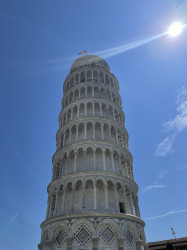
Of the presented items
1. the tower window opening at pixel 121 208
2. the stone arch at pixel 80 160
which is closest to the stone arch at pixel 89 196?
the stone arch at pixel 80 160

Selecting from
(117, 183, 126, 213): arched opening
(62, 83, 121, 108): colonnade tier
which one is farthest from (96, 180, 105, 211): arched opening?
(62, 83, 121, 108): colonnade tier

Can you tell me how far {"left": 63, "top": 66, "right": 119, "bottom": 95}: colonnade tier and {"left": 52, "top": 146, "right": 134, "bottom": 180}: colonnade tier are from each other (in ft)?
42.6

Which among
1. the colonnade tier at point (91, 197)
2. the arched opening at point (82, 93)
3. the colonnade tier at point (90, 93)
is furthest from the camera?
the arched opening at point (82, 93)

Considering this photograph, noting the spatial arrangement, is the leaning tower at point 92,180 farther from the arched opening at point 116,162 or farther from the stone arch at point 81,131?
the stone arch at point 81,131

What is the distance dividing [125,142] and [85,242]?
1488cm

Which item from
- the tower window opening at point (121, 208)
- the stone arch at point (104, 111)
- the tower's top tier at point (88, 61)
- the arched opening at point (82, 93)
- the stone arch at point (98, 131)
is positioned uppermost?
the tower's top tier at point (88, 61)

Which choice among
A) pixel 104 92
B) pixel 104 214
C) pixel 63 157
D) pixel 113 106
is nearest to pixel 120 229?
pixel 104 214

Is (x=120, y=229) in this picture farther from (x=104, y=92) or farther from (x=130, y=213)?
(x=104, y=92)

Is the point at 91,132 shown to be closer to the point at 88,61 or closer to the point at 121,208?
the point at 121,208

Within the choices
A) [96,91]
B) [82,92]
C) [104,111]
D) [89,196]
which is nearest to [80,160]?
[89,196]

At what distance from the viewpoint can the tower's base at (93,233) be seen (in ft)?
60.9

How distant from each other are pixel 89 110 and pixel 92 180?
38.7ft

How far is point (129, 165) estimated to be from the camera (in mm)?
27203

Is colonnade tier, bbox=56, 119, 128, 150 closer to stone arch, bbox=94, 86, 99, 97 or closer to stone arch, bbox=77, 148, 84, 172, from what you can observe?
stone arch, bbox=77, 148, 84, 172
